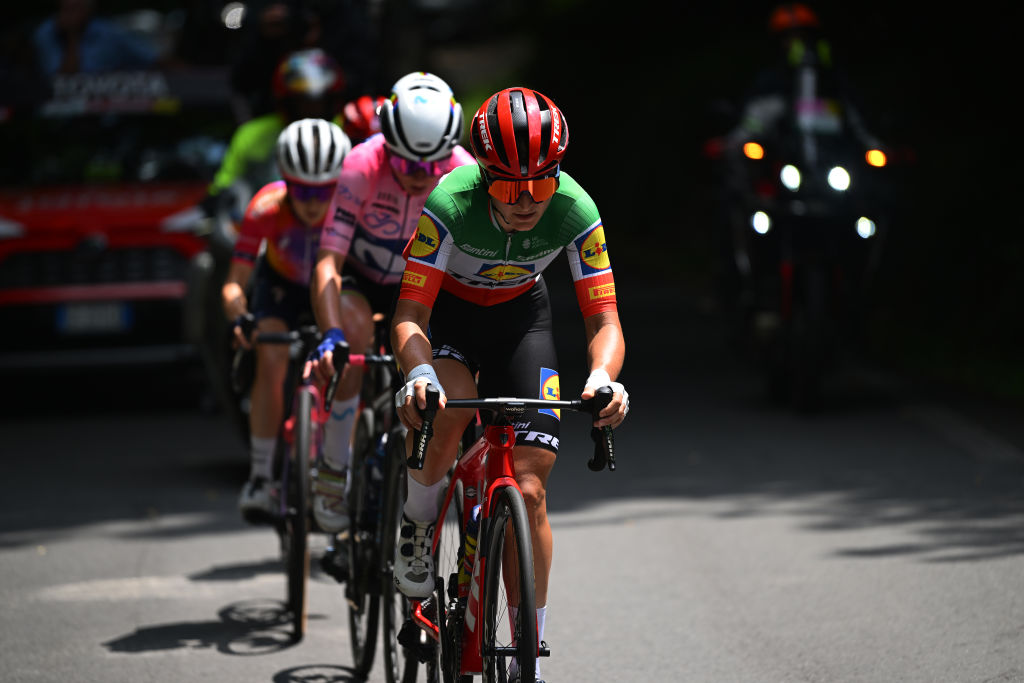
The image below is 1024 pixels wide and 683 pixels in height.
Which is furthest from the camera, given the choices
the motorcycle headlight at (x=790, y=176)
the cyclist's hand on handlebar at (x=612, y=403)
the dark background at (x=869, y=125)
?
the dark background at (x=869, y=125)

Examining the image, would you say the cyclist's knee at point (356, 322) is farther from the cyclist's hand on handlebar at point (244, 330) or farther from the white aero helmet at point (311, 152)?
the white aero helmet at point (311, 152)

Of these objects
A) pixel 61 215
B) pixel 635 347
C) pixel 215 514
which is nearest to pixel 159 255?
pixel 61 215

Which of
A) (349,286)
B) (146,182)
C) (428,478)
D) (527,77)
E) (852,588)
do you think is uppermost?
(527,77)

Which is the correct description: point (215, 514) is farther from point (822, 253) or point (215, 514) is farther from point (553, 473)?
point (822, 253)

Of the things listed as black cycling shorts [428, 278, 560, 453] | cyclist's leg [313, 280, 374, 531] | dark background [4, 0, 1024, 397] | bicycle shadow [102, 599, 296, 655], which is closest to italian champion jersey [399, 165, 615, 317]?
black cycling shorts [428, 278, 560, 453]

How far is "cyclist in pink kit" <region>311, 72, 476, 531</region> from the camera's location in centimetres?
579

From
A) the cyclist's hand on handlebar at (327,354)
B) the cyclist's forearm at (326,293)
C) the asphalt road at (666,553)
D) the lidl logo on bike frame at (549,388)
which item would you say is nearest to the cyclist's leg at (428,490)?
the lidl logo on bike frame at (549,388)

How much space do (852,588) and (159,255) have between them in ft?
21.5

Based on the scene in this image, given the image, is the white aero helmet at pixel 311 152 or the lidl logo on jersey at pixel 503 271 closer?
the lidl logo on jersey at pixel 503 271

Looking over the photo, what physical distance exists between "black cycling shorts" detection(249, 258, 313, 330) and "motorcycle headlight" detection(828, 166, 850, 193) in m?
4.63

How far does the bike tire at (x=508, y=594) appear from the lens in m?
4.05

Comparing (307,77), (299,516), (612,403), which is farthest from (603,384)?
(307,77)

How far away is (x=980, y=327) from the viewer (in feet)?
43.4

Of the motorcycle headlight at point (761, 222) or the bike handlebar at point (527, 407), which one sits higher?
the motorcycle headlight at point (761, 222)
